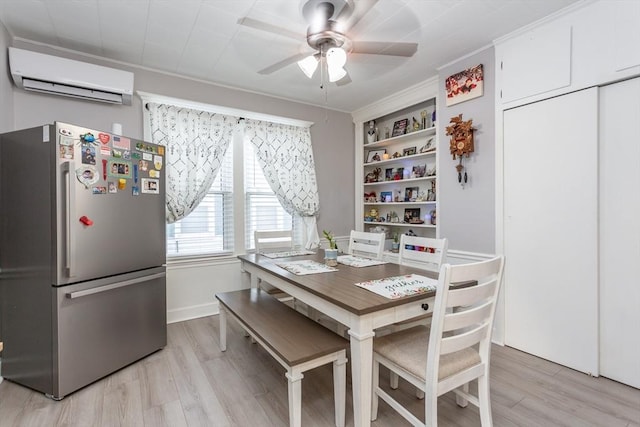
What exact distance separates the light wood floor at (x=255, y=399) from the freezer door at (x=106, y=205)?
2.52 feet

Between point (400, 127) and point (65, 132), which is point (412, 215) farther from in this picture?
point (65, 132)

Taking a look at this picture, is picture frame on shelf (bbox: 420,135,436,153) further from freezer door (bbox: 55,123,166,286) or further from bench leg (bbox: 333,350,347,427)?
freezer door (bbox: 55,123,166,286)

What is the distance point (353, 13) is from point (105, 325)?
108 inches

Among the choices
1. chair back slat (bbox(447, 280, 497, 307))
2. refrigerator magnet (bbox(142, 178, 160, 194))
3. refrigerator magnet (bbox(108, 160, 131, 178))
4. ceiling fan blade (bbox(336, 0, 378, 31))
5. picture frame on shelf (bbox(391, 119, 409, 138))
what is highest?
ceiling fan blade (bbox(336, 0, 378, 31))

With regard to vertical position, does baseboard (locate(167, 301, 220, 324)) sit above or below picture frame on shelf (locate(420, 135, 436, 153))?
below

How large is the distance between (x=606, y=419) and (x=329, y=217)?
10.2 ft

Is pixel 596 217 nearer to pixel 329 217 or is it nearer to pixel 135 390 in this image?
pixel 329 217

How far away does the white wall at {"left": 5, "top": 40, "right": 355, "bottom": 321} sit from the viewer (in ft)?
8.43

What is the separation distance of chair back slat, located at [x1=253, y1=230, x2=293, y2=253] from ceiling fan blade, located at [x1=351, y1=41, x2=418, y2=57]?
186 centimetres

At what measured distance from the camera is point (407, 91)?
3.53m

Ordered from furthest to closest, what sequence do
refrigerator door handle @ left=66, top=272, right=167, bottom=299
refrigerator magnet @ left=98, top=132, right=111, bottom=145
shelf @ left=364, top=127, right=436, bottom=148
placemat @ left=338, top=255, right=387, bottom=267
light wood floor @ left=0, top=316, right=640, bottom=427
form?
shelf @ left=364, top=127, right=436, bottom=148 < placemat @ left=338, top=255, right=387, bottom=267 < refrigerator magnet @ left=98, top=132, right=111, bottom=145 < refrigerator door handle @ left=66, top=272, right=167, bottom=299 < light wood floor @ left=0, top=316, right=640, bottom=427

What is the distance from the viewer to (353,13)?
198 centimetres

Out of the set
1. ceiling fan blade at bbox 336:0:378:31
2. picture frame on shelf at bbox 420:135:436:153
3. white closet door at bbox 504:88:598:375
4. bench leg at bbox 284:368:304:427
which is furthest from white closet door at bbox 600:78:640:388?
bench leg at bbox 284:368:304:427

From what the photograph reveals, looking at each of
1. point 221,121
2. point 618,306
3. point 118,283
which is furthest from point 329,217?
point 618,306
